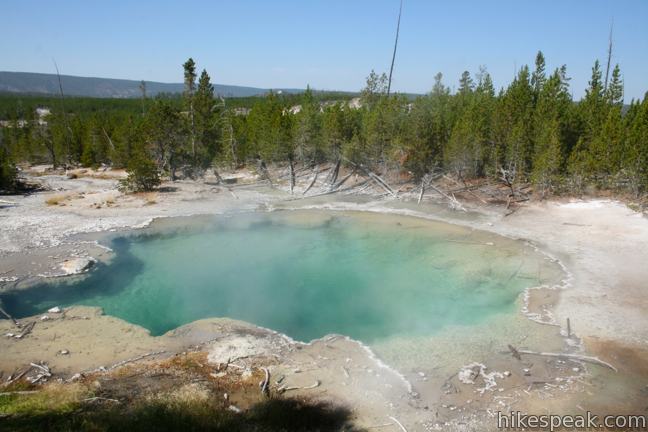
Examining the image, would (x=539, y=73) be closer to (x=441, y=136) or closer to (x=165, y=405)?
(x=441, y=136)

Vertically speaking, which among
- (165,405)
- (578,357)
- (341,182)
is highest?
(341,182)

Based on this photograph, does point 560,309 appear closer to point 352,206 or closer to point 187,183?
point 352,206

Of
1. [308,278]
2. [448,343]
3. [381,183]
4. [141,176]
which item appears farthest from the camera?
[381,183]

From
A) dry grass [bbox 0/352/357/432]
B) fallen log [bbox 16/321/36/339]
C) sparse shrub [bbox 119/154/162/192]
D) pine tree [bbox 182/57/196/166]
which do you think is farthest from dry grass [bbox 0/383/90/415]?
pine tree [bbox 182/57/196/166]

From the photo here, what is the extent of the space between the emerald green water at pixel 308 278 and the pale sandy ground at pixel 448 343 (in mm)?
915

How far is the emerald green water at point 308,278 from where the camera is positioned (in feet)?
39.3

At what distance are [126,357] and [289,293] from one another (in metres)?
5.17

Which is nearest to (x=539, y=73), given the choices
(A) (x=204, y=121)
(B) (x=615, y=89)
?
(B) (x=615, y=89)

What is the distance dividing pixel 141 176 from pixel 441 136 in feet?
57.0

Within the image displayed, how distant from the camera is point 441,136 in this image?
83.9 feet

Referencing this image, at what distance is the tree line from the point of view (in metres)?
21.0

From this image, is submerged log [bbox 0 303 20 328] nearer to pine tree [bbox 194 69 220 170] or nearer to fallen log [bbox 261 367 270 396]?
fallen log [bbox 261 367 270 396]

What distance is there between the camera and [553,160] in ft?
68.3

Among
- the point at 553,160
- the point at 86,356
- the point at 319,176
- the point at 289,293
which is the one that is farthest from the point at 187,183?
the point at 553,160
